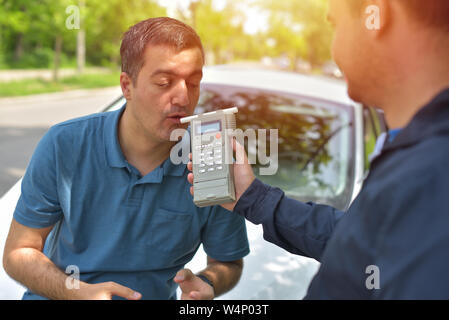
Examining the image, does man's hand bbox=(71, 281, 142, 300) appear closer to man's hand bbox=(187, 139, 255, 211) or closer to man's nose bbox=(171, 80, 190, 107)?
man's hand bbox=(187, 139, 255, 211)

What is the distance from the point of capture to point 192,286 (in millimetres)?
1729

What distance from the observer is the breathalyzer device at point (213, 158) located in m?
1.61

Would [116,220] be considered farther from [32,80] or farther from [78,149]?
[32,80]

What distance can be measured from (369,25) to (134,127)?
1163 mm

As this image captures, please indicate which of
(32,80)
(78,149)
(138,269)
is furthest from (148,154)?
(32,80)

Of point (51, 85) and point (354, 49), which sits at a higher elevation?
point (354, 49)

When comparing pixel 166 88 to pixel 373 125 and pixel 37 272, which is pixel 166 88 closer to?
pixel 37 272

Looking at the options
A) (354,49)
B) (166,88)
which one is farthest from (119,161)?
(354,49)

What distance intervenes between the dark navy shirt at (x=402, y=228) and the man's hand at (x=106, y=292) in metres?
0.76

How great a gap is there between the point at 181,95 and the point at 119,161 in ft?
1.07

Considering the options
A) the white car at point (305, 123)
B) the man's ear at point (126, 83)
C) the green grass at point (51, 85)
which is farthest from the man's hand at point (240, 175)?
the green grass at point (51, 85)

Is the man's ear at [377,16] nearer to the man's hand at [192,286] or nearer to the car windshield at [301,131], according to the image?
the man's hand at [192,286]

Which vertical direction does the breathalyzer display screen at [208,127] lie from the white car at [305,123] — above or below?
above
